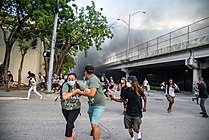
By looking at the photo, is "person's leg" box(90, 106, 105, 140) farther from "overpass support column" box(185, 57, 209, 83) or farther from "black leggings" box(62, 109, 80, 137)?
"overpass support column" box(185, 57, 209, 83)

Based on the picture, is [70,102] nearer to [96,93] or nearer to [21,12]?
[96,93]

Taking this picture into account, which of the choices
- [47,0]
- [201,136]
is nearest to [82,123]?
[201,136]

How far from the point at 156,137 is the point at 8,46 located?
565 inches

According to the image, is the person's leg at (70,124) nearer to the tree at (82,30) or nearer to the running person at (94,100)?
the running person at (94,100)

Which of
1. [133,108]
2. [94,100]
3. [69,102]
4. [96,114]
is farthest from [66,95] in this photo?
[133,108]

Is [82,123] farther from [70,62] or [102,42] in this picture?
[70,62]

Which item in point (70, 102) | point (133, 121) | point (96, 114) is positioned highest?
point (70, 102)

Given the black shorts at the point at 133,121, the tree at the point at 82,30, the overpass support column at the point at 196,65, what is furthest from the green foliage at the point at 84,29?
the black shorts at the point at 133,121

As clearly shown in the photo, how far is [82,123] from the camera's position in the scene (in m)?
6.37

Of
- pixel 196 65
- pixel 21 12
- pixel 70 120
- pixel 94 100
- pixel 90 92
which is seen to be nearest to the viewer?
pixel 90 92

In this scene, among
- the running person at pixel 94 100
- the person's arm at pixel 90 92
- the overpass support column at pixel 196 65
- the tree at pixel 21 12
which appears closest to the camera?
the person's arm at pixel 90 92

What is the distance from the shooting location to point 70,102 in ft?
13.4

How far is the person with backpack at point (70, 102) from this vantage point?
13.0 ft

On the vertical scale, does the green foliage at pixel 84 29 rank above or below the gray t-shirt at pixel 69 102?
above
